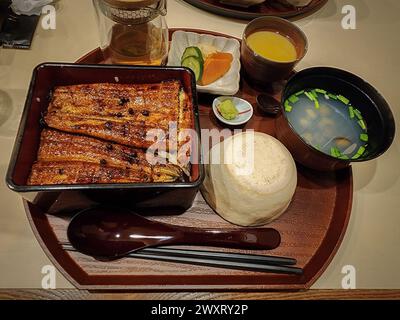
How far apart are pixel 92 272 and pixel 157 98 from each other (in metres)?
0.73

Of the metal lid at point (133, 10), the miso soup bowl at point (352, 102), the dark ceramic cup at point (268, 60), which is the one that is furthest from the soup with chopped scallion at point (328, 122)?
the metal lid at point (133, 10)

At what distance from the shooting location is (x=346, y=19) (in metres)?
2.34

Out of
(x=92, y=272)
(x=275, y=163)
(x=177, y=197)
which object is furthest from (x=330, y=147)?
(x=92, y=272)

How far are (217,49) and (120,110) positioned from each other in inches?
26.9

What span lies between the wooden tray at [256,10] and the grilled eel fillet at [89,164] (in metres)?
1.16

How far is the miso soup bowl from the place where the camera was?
4.92 ft

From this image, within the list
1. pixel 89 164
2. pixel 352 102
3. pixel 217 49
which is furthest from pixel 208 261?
pixel 217 49

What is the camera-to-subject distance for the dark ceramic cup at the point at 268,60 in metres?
1.72

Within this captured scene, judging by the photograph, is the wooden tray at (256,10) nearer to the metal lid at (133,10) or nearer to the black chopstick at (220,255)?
the metal lid at (133,10)

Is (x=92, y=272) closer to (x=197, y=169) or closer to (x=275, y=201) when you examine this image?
(x=197, y=169)

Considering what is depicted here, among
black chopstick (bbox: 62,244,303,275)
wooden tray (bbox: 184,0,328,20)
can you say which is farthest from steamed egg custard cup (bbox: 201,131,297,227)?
wooden tray (bbox: 184,0,328,20)

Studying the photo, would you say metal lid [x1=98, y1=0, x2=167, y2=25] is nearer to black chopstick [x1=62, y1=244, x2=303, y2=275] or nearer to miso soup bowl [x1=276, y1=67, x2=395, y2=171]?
miso soup bowl [x1=276, y1=67, x2=395, y2=171]

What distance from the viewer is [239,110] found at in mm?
1761

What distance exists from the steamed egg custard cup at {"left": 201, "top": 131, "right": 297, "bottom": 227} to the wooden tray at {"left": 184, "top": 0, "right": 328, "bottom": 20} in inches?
38.5
